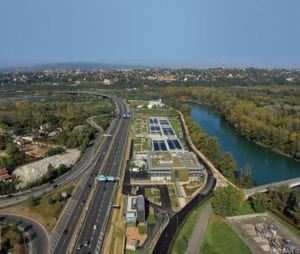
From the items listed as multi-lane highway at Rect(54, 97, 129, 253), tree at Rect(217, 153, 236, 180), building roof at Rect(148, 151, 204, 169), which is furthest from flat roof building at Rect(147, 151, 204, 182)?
multi-lane highway at Rect(54, 97, 129, 253)

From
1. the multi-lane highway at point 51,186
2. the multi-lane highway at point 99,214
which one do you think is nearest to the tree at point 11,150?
the multi-lane highway at point 51,186

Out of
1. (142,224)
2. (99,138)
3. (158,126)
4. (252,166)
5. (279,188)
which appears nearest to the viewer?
(142,224)

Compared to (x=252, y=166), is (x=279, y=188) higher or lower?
higher

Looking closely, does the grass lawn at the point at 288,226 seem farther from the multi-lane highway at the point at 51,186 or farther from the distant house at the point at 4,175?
the distant house at the point at 4,175

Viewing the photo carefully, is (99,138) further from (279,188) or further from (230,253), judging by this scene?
(230,253)

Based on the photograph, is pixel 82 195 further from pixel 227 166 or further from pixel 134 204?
pixel 227 166

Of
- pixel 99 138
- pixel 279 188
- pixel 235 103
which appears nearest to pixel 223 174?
pixel 279 188

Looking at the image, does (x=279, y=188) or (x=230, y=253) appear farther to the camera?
(x=279, y=188)

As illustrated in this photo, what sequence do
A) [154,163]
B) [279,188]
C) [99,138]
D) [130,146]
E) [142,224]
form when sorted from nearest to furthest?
[142,224], [279,188], [154,163], [130,146], [99,138]

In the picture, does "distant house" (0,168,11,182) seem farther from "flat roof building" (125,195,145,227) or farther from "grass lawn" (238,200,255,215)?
"grass lawn" (238,200,255,215)
